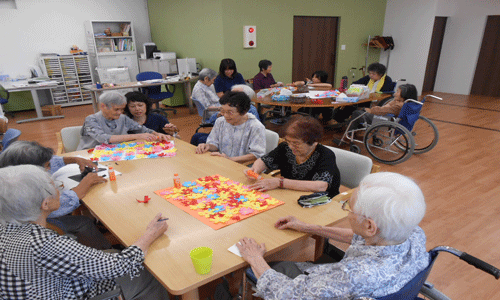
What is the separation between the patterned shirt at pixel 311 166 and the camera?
2.01 meters

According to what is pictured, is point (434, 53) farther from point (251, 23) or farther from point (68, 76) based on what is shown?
point (68, 76)

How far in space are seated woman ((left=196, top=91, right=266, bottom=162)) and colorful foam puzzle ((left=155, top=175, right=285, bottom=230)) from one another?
2.08ft

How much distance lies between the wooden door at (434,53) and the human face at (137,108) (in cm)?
921

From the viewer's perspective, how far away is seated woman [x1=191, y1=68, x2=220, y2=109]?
16.6 ft

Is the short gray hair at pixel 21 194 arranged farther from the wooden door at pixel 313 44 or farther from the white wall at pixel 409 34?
the white wall at pixel 409 34

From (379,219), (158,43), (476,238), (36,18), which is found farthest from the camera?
(158,43)

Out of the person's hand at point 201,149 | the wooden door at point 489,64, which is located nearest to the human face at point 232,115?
the person's hand at point 201,149

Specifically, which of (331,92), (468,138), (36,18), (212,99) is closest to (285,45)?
(331,92)

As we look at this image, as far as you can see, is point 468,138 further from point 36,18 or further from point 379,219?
point 36,18

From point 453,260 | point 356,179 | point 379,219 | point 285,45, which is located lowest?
point 453,260

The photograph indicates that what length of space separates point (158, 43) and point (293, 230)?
27.5 ft

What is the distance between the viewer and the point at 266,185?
196 cm

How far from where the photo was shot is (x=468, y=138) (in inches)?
212

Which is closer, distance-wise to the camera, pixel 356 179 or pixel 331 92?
pixel 356 179
